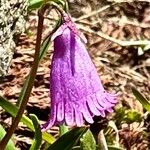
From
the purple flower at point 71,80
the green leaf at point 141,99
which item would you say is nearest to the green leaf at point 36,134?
the purple flower at point 71,80

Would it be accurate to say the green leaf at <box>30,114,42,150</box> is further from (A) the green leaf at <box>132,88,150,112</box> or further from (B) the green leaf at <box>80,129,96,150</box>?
(A) the green leaf at <box>132,88,150,112</box>

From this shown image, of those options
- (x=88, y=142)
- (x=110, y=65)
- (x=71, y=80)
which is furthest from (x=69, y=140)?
(x=110, y=65)

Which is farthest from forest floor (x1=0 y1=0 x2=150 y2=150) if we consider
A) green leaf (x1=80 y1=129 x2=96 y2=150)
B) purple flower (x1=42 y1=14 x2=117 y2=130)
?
Result: purple flower (x1=42 y1=14 x2=117 y2=130)

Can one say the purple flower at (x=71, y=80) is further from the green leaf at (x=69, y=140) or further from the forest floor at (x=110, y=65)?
the forest floor at (x=110, y=65)

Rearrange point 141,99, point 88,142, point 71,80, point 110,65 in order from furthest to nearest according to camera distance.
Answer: point 110,65, point 141,99, point 88,142, point 71,80

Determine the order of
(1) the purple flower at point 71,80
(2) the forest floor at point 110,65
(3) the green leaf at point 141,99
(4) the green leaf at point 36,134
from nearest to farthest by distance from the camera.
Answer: (1) the purple flower at point 71,80 < (4) the green leaf at point 36,134 < (3) the green leaf at point 141,99 < (2) the forest floor at point 110,65

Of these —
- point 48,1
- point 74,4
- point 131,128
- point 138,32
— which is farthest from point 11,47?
point 138,32

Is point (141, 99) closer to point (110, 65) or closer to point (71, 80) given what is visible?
point (71, 80)
